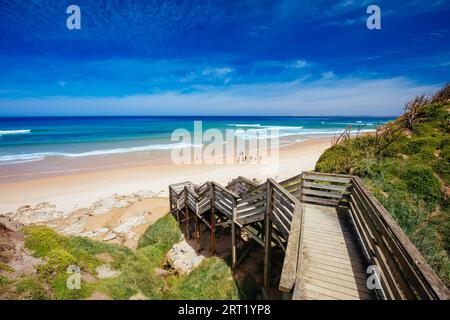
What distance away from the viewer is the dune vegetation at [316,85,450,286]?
6645 mm

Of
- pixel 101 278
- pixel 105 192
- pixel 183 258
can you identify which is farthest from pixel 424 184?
pixel 105 192

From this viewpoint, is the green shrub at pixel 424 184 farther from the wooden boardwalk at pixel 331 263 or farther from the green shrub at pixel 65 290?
the green shrub at pixel 65 290

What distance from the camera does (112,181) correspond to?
19203 mm

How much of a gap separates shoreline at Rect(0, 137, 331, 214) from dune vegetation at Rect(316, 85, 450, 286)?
768cm

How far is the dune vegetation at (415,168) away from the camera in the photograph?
6645mm

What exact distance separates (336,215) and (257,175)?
13462 mm

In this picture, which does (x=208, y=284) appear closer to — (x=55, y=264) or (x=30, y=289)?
(x=55, y=264)

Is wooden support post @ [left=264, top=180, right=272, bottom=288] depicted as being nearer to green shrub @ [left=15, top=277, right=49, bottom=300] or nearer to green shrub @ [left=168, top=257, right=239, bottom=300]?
green shrub @ [left=168, top=257, right=239, bottom=300]

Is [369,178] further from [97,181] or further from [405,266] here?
[97,181]

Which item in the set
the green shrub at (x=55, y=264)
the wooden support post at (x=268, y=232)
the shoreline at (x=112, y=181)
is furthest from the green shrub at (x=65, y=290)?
the shoreline at (x=112, y=181)

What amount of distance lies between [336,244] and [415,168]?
6.30m

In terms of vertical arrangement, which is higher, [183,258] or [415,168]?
[415,168]

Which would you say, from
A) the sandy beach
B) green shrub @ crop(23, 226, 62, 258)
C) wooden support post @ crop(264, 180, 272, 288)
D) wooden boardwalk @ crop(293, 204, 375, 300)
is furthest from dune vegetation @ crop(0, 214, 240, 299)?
wooden boardwalk @ crop(293, 204, 375, 300)
